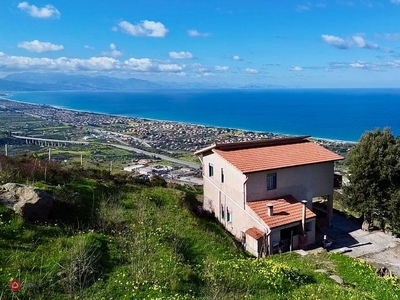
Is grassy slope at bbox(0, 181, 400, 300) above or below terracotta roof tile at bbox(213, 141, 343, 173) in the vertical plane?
below

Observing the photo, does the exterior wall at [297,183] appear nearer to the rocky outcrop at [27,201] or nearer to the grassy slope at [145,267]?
the grassy slope at [145,267]

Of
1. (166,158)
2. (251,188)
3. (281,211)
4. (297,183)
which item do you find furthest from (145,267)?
(166,158)

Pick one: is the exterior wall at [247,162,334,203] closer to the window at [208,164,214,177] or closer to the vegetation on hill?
the vegetation on hill

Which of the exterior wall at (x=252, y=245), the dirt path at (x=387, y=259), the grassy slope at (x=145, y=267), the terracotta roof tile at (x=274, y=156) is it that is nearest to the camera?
the grassy slope at (x=145, y=267)

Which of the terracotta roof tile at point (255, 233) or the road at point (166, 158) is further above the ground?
the terracotta roof tile at point (255, 233)

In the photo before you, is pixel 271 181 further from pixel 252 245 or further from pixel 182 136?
pixel 182 136

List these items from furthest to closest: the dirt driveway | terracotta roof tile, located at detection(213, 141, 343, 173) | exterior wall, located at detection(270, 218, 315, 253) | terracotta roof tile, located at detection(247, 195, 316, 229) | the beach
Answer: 1. the beach
2. terracotta roof tile, located at detection(213, 141, 343, 173)
3. terracotta roof tile, located at detection(247, 195, 316, 229)
4. exterior wall, located at detection(270, 218, 315, 253)
5. the dirt driveway

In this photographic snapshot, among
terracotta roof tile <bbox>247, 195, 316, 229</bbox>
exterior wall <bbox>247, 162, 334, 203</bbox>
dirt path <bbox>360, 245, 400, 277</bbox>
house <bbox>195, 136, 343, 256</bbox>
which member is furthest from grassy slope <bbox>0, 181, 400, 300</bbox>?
exterior wall <bbox>247, 162, 334, 203</bbox>

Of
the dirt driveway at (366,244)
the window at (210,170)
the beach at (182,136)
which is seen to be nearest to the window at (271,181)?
the window at (210,170)

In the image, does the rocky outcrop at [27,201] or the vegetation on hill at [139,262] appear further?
the rocky outcrop at [27,201]
